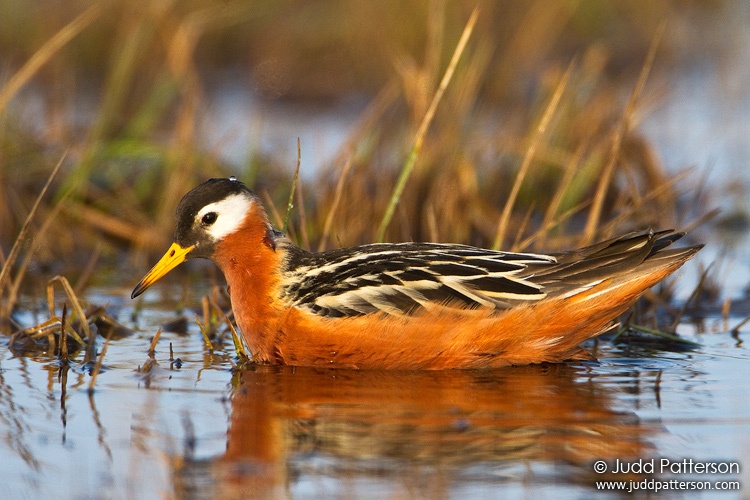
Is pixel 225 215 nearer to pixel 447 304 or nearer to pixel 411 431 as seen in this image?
pixel 447 304

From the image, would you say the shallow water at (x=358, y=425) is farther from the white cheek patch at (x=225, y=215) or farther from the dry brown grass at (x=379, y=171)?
the dry brown grass at (x=379, y=171)

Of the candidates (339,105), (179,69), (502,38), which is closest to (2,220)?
(179,69)

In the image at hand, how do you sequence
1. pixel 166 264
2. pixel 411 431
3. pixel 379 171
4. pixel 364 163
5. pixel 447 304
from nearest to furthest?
pixel 411 431 → pixel 447 304 → pixel 166 264 → pixel 364 163 → pixel 379 171

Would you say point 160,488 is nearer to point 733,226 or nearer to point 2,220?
point 2,220

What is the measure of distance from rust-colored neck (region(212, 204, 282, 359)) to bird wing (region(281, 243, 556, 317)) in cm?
11

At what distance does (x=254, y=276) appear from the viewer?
679 centimetres

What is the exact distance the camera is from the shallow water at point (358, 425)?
183 inches

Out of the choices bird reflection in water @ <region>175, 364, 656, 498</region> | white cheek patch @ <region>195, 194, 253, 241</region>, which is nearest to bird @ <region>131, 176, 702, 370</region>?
bird reflection in water @ <region>175, 364, 656, 498</region>

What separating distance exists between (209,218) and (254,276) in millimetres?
442

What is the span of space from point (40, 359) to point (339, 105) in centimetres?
1002

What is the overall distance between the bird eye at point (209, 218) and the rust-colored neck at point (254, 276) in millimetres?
129

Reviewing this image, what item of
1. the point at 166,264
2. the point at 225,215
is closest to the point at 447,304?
the point at 225,215

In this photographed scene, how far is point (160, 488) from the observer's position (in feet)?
14.9

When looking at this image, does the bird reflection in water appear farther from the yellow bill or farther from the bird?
the yellow bill
